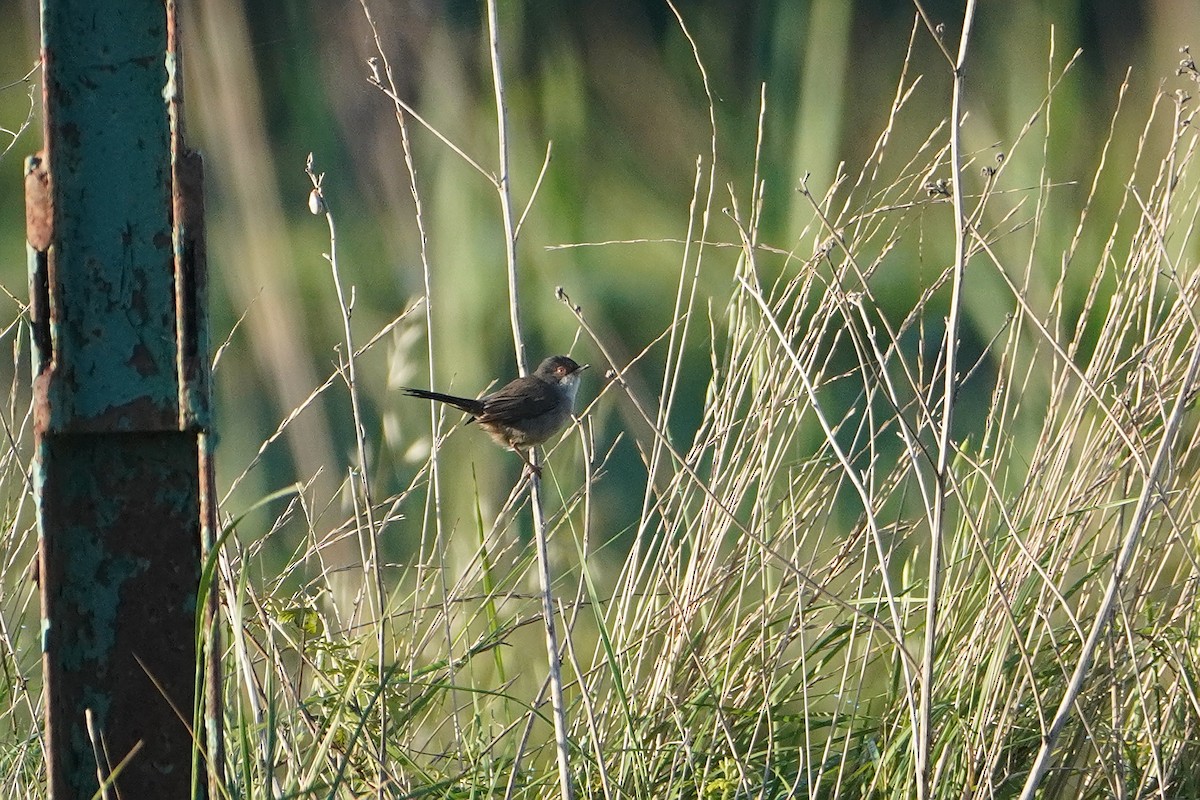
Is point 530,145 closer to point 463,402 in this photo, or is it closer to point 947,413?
point 463,402

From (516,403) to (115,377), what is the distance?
251cm

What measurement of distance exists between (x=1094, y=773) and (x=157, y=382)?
1.87 meters

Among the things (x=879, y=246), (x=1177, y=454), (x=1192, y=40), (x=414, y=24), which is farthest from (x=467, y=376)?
(x=1192, y=40)

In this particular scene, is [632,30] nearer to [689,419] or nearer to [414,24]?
[414,24]

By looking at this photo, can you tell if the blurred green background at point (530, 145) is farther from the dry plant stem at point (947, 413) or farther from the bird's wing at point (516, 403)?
the dry plant stem at point (947, 413)

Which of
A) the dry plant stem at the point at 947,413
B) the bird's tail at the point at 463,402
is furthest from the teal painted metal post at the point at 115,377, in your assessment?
the bird's tail at the point at 463,402

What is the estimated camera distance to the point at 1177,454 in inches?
105

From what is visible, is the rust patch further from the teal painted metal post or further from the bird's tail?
the bird's tail

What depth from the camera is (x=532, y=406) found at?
3.89m

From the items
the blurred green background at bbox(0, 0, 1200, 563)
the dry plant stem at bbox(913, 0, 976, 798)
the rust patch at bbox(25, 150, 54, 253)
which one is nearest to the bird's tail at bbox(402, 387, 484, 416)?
the blurred green background at bbox(0, 0, 1200, 563)

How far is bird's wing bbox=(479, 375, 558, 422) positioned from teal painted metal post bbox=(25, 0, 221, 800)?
216 centimetres

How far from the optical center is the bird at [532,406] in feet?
11.9

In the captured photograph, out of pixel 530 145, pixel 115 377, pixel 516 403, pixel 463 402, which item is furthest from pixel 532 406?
pixel 115 377

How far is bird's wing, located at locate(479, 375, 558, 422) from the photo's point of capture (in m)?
3.60
